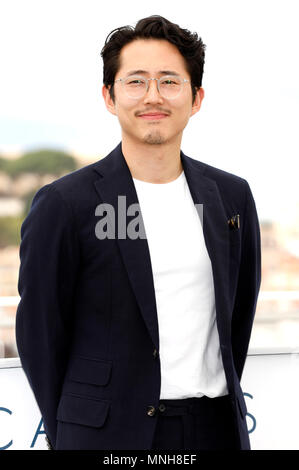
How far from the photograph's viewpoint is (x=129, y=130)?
4.53ft

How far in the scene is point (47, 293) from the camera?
1306 mm

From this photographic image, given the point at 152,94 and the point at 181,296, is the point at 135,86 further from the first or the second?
the point at 181,296

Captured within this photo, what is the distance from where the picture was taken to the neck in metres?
1.40

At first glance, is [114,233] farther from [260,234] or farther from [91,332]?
[260,234]

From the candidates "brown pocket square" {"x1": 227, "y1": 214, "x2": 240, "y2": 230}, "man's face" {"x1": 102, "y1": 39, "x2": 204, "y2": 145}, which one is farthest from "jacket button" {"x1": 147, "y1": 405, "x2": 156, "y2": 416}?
"man's face" {"x1": 102, "y1": 39, "x2": 204, "y2": 145}

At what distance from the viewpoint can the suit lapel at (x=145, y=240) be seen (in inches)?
50.1

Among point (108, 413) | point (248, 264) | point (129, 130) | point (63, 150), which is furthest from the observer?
point (63, 150)

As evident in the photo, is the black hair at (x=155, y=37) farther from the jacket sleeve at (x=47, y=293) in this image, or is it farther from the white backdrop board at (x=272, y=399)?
the white backdrop board at (x=272, y=399)

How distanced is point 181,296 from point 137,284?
12 cm

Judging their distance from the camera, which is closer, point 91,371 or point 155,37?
point 91,371

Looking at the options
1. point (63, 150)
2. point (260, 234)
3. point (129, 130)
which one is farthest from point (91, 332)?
point (63, 150)

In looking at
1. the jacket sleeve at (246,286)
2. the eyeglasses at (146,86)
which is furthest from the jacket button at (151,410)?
the eyeglasses at (146,86)

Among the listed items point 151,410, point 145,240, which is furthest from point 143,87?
point 151,410
